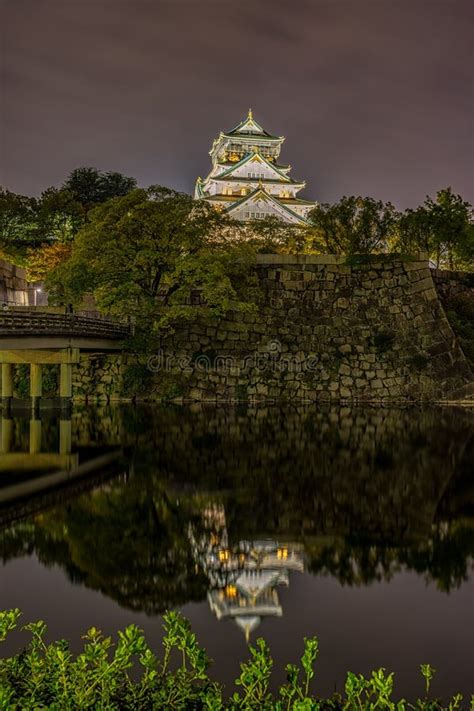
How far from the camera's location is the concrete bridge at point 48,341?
2400cm

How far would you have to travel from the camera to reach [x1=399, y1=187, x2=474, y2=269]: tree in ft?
129

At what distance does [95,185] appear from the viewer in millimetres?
57531

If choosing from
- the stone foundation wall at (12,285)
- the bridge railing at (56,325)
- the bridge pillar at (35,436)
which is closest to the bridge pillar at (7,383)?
the bridge railing at (56,325)

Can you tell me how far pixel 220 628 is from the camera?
277 inches

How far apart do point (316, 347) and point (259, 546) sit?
953 inches

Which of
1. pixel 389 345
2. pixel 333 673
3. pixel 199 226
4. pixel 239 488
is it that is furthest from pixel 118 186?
pixel 333 673

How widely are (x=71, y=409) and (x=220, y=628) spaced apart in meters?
22.9

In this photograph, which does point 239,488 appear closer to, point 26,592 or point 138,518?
point 138,518

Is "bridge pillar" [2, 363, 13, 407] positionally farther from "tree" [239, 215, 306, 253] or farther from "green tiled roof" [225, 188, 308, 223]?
"green tiled roof" [225, 188, 308, 223]

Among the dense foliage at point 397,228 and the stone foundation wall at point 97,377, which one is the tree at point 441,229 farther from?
the stone foundation wall at point 97,377

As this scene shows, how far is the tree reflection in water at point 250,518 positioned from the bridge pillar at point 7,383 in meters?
10.1

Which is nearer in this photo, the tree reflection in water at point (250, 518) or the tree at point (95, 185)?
the tree reflection in water at point (250, 518)

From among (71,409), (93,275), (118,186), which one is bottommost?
(71,409)

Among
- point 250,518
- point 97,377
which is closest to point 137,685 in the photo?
point 250,518
